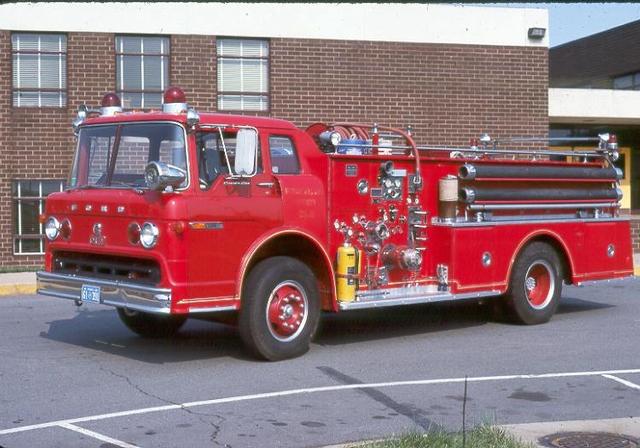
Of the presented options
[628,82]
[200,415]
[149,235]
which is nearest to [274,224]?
[149,235]

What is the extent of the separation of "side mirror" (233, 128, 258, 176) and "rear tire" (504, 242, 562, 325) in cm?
410

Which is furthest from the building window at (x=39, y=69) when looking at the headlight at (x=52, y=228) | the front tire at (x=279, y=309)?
the front tire at (x=279, y=309)

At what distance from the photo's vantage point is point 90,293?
9359 millimetres

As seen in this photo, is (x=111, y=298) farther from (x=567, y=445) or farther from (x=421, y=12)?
(x=421, y=12)

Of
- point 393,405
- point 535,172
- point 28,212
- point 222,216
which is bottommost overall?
point 393,405

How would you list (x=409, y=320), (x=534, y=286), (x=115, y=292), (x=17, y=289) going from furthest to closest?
(x=17, y=289) → (x=409, y=320) → (x=534, y=286) → (x=115, y=292)

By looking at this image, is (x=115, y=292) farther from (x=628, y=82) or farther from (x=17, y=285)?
(x=628, y=82)

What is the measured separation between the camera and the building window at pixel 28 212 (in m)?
18.8

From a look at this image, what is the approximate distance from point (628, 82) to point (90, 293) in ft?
66.7

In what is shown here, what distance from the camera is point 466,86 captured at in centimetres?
2059

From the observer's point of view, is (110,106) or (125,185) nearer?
(125,185)

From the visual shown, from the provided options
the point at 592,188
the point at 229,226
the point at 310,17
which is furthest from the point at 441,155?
the point at 310,17

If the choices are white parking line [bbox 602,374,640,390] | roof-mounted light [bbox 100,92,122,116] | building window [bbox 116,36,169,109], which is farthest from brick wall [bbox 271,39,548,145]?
white parking line [bbox 602,374,640,390]

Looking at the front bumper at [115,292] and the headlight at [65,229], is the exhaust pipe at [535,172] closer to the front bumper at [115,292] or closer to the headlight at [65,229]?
the front bumper at [115,292]
